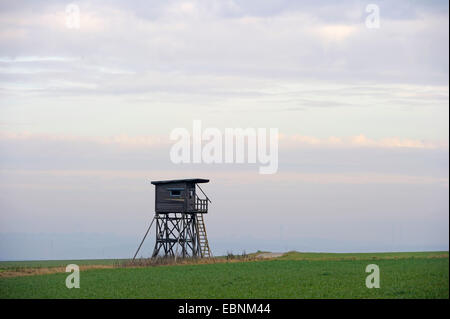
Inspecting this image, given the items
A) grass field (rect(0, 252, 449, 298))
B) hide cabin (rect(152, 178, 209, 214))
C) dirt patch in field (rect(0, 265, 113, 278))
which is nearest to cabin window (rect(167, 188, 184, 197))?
hide cabin (rect(152, 178, 209, 214))

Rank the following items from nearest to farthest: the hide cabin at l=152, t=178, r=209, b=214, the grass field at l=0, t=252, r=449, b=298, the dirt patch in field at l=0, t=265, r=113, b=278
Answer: the grass field at l=0, t=252, r=449, b=298 → the dirt patch in field at l=0, t=265, r=113, b=278 → the hide cabin at l=152, t=178, r=209, b=214

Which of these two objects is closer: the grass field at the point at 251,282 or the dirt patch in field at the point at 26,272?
the grass field at the point at 251,282

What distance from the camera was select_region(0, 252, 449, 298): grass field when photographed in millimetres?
36438

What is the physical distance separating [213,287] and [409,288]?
11.5 metres

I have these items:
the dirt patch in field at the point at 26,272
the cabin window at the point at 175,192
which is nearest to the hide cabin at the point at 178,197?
the cabin window at the point at 175,192

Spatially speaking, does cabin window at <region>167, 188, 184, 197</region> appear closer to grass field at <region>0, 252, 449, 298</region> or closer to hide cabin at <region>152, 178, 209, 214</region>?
hide cabin at <region>152, 178, 209, 214</region>

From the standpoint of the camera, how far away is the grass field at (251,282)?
3644cm

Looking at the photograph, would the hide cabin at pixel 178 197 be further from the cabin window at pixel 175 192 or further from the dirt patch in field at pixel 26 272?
the dirt patch in field at pixel 26 272

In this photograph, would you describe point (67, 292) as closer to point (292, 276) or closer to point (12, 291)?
point (12, 291)

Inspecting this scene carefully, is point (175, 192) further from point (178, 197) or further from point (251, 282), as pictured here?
point (251, 282)

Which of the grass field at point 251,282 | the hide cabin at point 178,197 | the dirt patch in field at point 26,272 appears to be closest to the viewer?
the grass field at point 251,282
